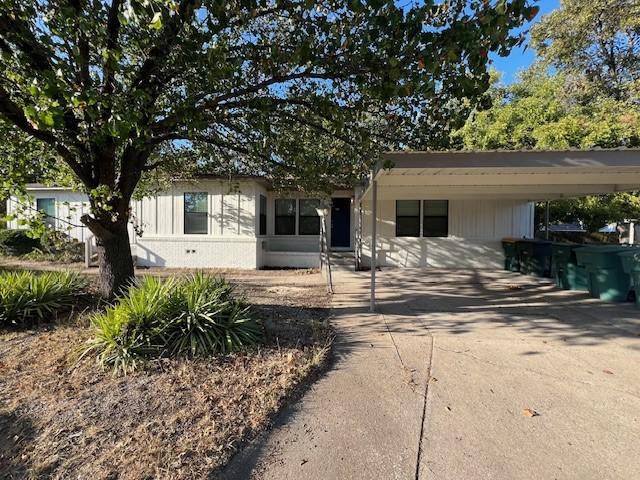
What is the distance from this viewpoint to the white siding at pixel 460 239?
13695 millimetres

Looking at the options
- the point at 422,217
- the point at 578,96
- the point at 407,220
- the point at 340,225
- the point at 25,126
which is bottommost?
the point at 340,225

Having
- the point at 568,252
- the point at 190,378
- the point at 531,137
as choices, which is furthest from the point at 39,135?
the point at 531,137

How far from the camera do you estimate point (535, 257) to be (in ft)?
37.3

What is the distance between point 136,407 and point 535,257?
437 inches

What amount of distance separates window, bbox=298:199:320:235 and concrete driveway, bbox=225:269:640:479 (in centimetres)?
869

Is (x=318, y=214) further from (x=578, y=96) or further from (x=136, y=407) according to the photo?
(x=578, y=96)

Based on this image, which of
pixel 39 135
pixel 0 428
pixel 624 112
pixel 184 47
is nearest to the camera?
pixel 0 428

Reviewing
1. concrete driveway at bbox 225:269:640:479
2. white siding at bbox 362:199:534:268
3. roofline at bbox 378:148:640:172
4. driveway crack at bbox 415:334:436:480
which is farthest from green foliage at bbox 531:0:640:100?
driveway crack at bbox 415:334:436:480

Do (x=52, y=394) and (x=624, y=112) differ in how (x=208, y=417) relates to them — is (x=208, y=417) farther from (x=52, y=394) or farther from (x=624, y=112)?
(x=624, y=112)

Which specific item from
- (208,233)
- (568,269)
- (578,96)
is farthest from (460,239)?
(578,96)

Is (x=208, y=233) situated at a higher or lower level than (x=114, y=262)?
higher

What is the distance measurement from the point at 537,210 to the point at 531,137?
5.12 meters

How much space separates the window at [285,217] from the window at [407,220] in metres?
3.85

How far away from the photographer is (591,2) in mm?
15648
